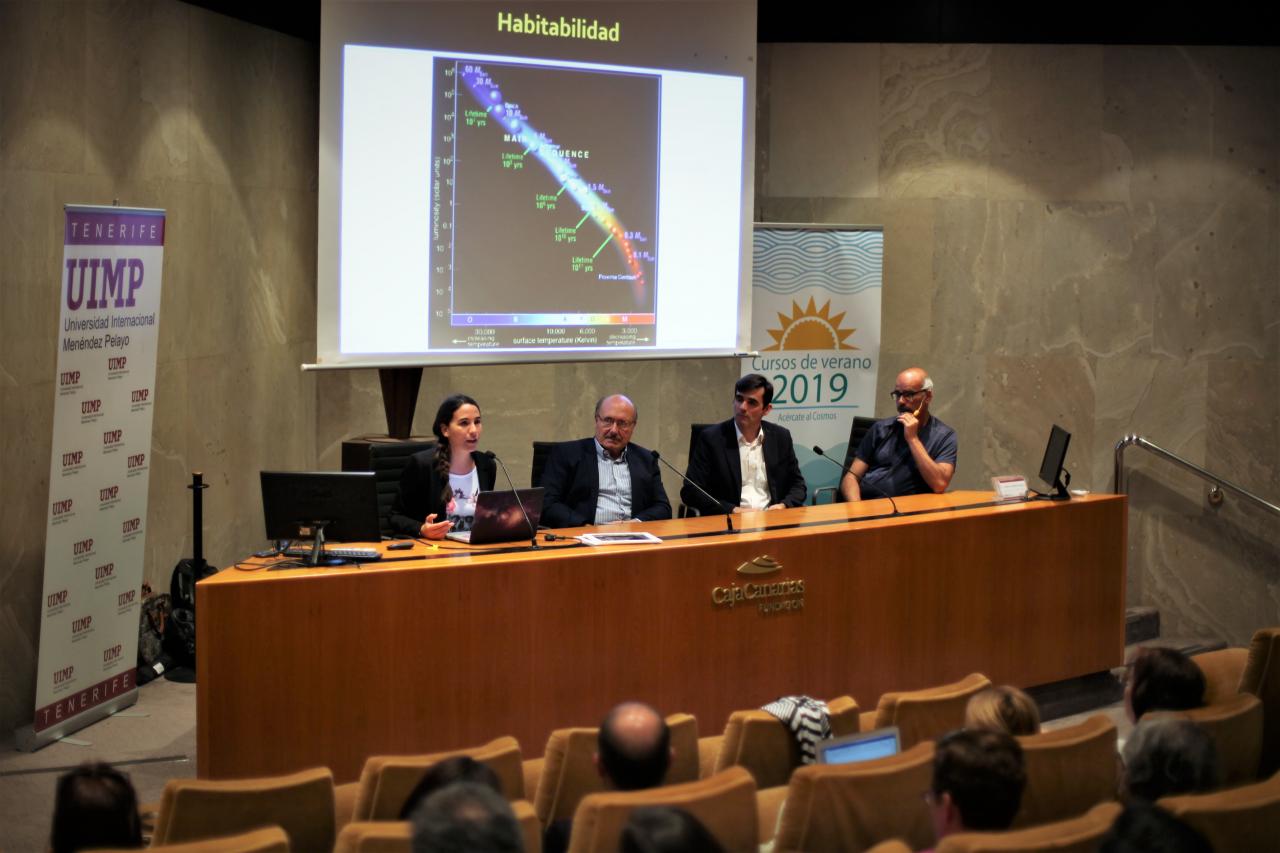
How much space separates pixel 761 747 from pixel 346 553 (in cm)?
175

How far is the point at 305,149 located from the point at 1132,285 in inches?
185

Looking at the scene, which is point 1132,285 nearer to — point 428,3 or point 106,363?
point 428,3

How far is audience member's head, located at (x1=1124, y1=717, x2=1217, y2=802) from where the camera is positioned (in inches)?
112

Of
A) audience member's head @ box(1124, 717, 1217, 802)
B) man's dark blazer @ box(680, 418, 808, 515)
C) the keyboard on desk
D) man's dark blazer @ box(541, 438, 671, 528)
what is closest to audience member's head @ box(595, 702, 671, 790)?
audience member's head @ box(1124, 717, 1217, 802)

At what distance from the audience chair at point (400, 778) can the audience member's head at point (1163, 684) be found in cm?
144

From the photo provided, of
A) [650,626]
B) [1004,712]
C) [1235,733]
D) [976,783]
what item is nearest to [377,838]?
[976,783]

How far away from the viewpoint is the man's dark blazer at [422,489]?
208 inches

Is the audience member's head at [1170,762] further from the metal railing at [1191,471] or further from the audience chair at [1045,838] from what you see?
the metal railing at [1191,471]

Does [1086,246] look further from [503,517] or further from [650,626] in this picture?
[503,517]

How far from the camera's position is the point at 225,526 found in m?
6.92

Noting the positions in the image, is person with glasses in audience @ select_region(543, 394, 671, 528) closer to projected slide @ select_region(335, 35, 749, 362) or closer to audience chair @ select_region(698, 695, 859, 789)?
projected slide @ select_region(335, 35, 749, 362)

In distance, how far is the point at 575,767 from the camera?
10.0ft

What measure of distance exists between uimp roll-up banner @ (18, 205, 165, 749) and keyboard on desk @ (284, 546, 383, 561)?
117 cm

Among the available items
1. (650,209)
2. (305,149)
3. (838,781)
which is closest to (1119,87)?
(650,209)
